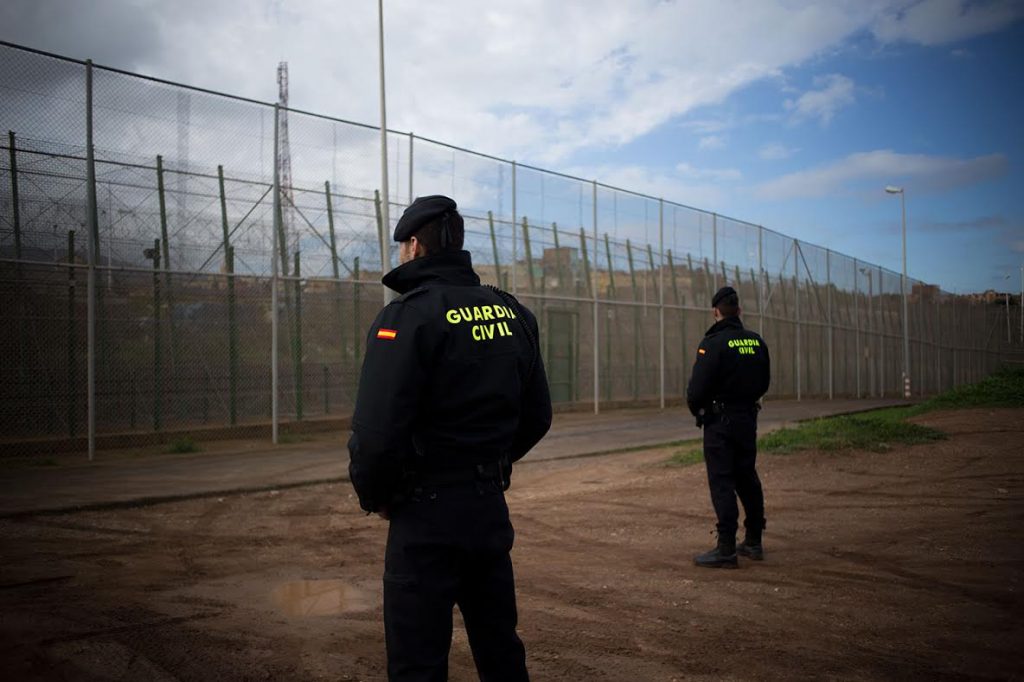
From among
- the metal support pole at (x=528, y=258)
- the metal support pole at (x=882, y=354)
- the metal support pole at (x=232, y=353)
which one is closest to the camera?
the metal support pole at (x=232, y=353)

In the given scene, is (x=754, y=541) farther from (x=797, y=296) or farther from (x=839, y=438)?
(x=797, y=296)

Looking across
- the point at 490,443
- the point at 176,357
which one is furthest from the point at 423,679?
the point at 176,357

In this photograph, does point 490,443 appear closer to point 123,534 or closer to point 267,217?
point 123,534

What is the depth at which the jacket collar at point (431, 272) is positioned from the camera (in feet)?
9.12

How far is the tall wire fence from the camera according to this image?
12023 millimetres

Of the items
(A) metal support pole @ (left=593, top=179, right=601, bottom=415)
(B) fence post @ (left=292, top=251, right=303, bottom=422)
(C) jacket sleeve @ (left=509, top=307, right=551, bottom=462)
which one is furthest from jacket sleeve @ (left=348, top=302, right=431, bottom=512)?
(A) metal support pole @ (left=593, top=179, right=601, bottom=415)

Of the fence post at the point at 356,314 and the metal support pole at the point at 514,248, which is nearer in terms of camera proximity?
the fence post at the point at 356,314

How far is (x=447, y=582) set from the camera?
254 centimetres

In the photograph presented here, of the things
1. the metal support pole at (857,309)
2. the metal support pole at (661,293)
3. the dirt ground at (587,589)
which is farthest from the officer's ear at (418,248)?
the metal support pole at (857,309)

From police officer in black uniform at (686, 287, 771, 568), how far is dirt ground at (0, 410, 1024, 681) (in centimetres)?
29

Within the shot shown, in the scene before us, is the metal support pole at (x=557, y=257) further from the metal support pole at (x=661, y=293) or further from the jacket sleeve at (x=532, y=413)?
the jacket sleeve at (x=532, y=413)

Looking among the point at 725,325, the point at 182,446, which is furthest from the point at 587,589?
the point at 182,446

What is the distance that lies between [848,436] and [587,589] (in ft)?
25.4

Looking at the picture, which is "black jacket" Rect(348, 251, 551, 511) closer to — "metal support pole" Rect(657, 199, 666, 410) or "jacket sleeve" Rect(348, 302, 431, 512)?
"jacket sleeve" Rect(348, 302, 431, 512)
